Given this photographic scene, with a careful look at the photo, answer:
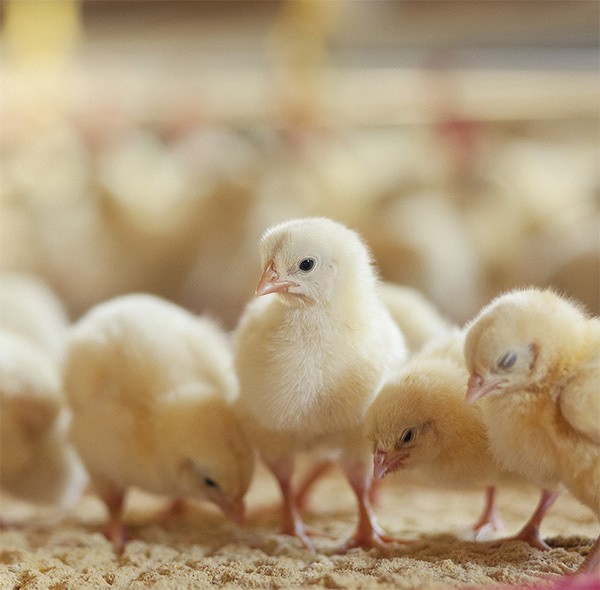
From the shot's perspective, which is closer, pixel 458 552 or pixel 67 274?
pixel 458 552

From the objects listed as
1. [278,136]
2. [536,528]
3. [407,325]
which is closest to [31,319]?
[407,325]

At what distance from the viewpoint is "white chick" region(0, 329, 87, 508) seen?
191cm

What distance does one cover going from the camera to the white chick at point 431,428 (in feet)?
4.78

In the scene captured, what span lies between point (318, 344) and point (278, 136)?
368cm

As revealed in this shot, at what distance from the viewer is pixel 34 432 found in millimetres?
1973

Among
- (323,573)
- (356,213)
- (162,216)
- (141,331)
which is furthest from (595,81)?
(323,573)

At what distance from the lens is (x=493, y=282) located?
3.60m

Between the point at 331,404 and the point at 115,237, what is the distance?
2869 millimetres

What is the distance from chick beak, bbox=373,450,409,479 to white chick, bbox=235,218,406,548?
11 centimetres

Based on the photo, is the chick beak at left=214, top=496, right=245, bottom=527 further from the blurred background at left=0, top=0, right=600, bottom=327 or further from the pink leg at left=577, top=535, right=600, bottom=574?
the blurred background at left=0, top=0, right=600, bottom=327

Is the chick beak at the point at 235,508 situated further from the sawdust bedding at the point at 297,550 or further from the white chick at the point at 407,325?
the white chick at the point at 407,325

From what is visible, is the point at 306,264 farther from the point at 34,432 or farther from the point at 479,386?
the point at 34,432

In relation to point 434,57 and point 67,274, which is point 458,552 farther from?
point 434,57

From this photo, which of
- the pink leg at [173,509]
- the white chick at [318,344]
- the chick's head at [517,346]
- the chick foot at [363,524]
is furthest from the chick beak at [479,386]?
the pink leg at [173,509]
